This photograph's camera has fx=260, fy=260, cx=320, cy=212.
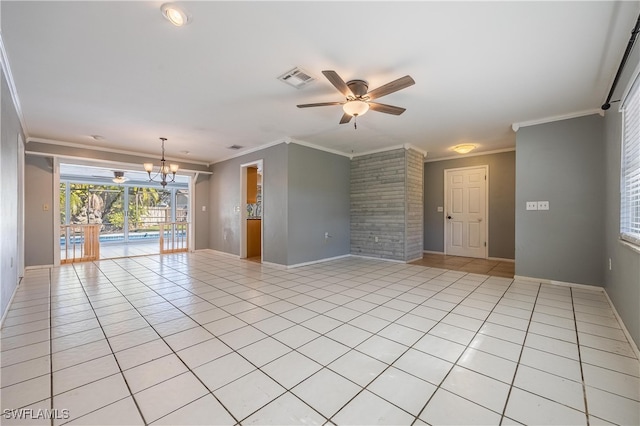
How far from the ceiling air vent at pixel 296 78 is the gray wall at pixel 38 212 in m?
5.55

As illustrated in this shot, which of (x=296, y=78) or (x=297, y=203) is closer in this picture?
(x=296, y=78)

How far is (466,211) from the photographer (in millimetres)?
6441

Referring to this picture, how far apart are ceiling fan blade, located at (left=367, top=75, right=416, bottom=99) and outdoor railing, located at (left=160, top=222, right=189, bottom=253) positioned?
657 centimetres

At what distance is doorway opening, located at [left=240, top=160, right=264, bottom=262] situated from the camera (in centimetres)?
631

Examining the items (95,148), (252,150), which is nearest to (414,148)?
(252,150)

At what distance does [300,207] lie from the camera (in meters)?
5.33

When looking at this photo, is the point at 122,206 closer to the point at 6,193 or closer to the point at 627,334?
the point at 6,193

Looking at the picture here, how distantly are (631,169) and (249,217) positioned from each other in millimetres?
6561

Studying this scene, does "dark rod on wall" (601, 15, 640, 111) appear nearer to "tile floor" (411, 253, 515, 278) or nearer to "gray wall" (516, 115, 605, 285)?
"gray wall" (516, 115, 605, 285)

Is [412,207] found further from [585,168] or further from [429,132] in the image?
[585,168]

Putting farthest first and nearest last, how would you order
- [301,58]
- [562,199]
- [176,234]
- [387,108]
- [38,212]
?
[176,234] < [38,212] < [562,199] < [387,108] < [301,58]

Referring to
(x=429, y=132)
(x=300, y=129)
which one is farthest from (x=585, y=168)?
(x=300, y=129)

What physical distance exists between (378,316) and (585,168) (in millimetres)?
3695

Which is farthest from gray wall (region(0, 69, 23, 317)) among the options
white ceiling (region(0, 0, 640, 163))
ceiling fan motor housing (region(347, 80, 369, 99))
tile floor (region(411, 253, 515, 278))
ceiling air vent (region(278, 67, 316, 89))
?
tile floor (region(411, 253, 515, 278))
